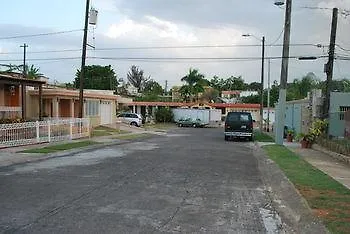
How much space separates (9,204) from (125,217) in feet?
8.18

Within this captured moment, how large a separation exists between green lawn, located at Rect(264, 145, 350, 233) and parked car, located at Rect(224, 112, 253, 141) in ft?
60.4

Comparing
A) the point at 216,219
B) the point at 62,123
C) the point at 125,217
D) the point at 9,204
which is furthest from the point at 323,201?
the point at 62,123

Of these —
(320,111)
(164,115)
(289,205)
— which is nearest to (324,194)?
(289,205)

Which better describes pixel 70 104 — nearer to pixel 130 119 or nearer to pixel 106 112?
pixel 106 112

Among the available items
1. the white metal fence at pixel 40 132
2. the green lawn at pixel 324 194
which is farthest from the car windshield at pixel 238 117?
the green lawn at pixel 324 194

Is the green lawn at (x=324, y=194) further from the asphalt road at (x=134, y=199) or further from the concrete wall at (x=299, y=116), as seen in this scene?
the concrete wall at (x=299, y=116)

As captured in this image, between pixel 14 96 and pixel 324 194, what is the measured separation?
28.0 meters

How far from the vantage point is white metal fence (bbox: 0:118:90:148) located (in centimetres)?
2333

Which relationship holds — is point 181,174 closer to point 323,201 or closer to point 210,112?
point 323,201

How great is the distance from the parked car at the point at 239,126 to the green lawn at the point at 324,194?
1840cm

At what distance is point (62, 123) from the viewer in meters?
28.6

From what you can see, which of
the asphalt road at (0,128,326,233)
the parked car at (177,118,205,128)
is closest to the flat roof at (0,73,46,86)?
the asphalt road at (0,128,326,233)

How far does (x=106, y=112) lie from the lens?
49.9m

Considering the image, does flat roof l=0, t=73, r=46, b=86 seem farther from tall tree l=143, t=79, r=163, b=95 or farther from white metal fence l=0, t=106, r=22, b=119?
tall tree l=143, t=79, r=163, b=95
